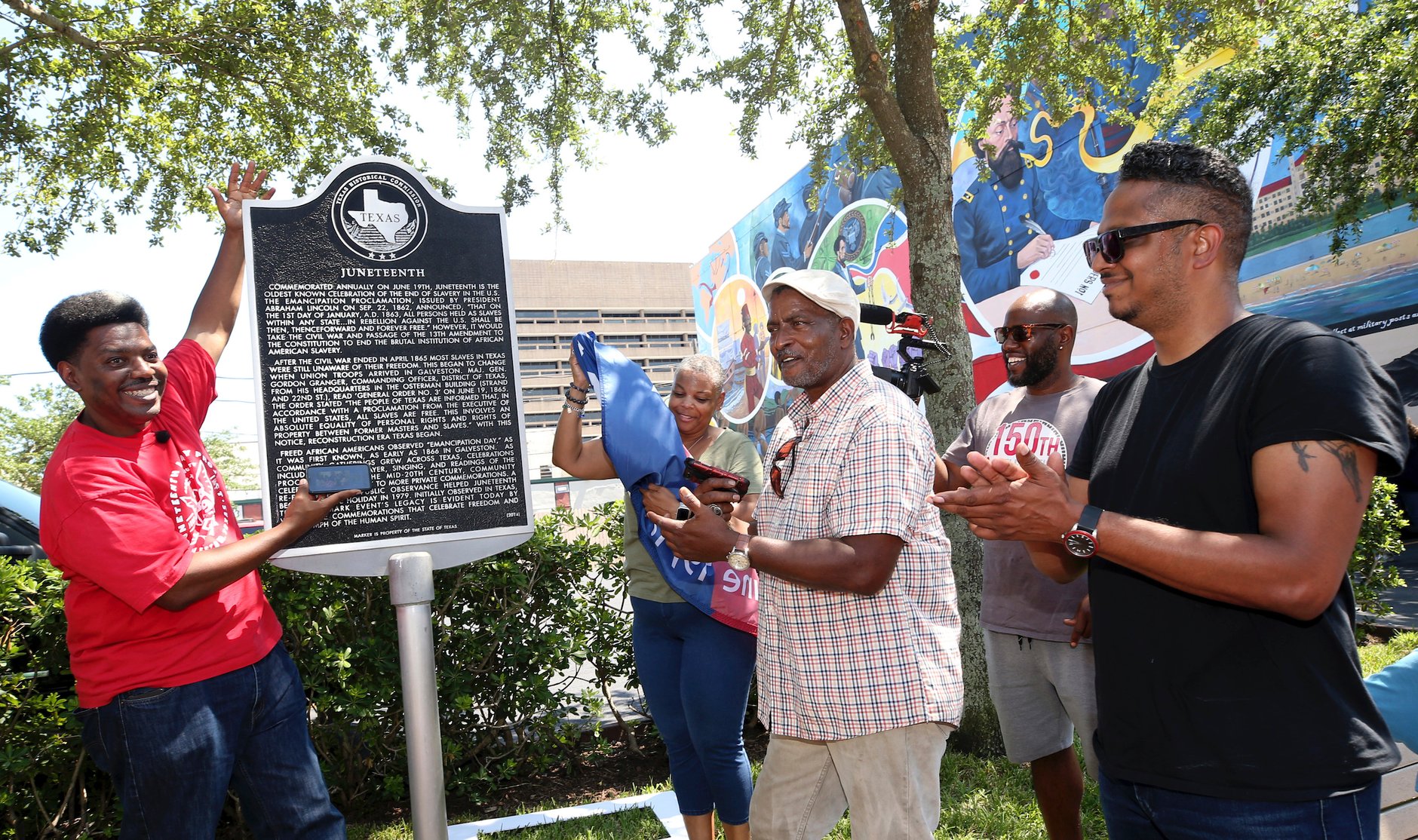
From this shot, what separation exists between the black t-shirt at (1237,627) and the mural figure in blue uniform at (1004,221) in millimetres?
18579

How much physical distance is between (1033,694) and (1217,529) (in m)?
2.00

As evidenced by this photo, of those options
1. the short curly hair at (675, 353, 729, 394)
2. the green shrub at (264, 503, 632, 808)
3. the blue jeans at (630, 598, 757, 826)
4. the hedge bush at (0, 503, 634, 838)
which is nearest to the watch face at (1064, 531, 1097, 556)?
the blue jeans at (630, 598, 757, 826)

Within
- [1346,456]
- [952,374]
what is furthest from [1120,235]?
[952,374]

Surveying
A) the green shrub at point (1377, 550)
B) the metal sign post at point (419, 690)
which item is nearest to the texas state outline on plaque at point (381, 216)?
the metal sign post at point (419, 690)

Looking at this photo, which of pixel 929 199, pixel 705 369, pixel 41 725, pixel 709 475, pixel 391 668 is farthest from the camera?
pixel 929 199

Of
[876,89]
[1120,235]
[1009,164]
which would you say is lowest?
[1120,235]

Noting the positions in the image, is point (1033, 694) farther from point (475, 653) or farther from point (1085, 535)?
point (475, 653)

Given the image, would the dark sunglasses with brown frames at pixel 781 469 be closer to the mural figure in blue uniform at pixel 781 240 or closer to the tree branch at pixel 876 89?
the tree branch at pixel 876 89

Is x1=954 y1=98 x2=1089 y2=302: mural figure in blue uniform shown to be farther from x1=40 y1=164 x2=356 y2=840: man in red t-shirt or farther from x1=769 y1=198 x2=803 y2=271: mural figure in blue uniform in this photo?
x1=40 y1=164 x2=356 y2=840: man in red t-shirt

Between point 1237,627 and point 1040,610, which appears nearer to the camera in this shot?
point 1237,627

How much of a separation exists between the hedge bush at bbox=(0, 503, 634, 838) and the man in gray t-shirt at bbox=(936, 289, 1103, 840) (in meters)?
2.45

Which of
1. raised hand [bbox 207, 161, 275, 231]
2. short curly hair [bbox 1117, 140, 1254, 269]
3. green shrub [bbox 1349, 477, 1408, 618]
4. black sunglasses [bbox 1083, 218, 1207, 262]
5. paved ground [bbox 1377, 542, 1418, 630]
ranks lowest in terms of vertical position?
paved ground [bbox 1377, 542, 1418, 630]

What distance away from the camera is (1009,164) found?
21234 mm

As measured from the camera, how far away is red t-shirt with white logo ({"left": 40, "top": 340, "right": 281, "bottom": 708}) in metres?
2.55
